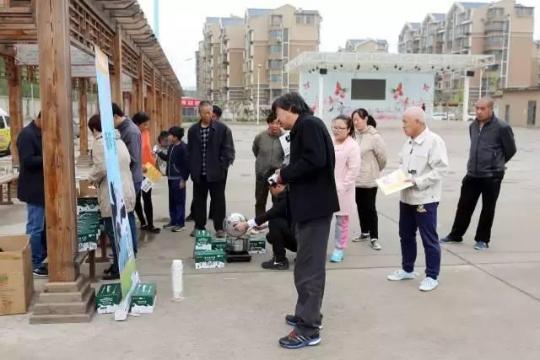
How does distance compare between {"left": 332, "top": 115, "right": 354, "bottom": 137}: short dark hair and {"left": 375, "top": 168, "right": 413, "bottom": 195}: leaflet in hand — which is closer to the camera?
{"left": 375, "top": 168, "right": 413, "bottom": 195}: leaflet in hand

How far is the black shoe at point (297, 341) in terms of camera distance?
157 inches

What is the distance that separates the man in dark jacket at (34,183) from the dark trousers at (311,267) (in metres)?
2.80

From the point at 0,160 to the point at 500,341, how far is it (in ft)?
59.8

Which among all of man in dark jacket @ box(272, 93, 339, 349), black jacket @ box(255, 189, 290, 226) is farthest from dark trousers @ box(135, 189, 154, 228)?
man in dark jacket @ box(272, 93, 339, 349)

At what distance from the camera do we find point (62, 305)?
4473 mm

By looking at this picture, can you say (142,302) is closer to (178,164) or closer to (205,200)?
(205,200)

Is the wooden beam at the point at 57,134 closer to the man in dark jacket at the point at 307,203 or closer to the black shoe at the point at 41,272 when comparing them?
the black shoe at the point at 41,272

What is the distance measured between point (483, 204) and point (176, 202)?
3950mm

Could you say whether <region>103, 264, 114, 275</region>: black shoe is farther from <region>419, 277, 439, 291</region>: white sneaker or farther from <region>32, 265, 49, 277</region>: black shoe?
<region>419, 277, 439, 291</region>: white sneaker

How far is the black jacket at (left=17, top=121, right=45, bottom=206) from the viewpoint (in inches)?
216

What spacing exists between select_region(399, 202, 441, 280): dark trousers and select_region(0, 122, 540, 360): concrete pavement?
24 centimetres

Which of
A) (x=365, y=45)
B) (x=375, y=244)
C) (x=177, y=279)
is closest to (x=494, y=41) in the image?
(x=365, y=45)

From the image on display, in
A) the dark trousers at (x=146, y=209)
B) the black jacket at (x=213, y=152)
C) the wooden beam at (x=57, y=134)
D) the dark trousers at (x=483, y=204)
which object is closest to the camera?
the wooden beam at (x=57, y=134)

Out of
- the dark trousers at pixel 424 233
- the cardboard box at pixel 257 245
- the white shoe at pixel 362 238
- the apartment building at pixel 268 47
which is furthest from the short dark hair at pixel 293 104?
A: the apartment building at pixel 268 47
